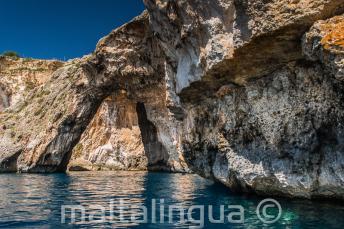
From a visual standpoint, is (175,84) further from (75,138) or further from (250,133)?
(75,138)

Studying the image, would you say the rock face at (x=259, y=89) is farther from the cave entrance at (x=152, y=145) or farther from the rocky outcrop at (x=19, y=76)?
the rocky outcrop at (x=19, y=76)

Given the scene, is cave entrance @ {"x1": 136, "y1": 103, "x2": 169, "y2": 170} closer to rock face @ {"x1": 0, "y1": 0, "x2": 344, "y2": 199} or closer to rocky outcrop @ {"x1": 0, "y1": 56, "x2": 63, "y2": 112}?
rocky outcrop @ {"x1": 0, "y1": 56, "x2": 63, "y2": 112}

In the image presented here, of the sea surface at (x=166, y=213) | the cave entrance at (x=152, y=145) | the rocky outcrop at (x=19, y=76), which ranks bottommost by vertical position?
the sea surface at (x=166, y=213)

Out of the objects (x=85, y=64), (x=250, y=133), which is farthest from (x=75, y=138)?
(x=250, y=133)

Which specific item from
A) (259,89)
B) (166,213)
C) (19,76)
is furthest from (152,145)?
(166,213)

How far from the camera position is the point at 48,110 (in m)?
49.9

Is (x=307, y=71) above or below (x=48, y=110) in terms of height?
below

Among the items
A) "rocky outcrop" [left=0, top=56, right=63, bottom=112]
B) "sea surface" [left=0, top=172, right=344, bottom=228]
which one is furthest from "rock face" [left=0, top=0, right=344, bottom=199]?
"rocky outcrop" [left=0, top=56, right=63, bottom=112]

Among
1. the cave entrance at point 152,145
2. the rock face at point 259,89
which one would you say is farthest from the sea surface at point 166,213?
the cave entrance at point 152,145

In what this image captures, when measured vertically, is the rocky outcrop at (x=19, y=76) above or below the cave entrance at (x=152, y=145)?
above

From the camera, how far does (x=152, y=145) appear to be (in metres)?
55.0

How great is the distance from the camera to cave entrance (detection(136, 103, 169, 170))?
5431cm

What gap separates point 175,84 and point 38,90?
41445 millimetres

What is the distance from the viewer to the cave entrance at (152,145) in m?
54.3
